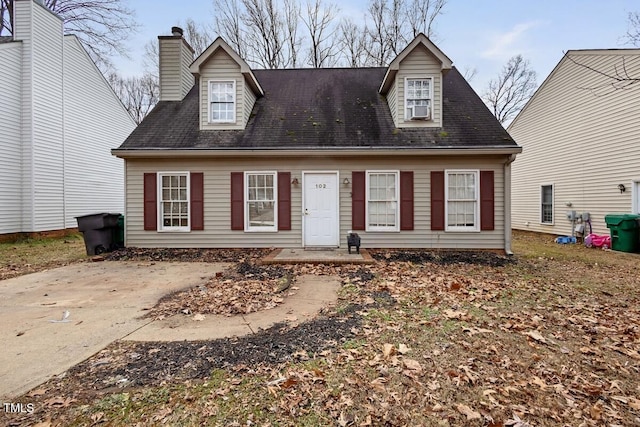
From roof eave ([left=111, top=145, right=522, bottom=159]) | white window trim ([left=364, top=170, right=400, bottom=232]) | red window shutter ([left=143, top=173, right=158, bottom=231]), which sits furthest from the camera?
red window shutter ([left=143, top=173, right=158, bottom=231])

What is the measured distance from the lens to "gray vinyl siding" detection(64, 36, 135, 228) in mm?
13438

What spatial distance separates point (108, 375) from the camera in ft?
9.03

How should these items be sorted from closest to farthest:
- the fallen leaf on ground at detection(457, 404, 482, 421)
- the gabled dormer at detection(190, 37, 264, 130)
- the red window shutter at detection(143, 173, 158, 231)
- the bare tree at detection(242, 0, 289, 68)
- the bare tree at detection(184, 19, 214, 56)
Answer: the fallen leaf on ground at detection(457, 404, 482, 421) < the red window shutter at detection(143, 173, 158, 231) < the gabled dormer at detection(190, 37, 264, 130) < the bare tree at detection(242, 0, 289, 68) < the bare tree at detection(184, 19, 214, 56)

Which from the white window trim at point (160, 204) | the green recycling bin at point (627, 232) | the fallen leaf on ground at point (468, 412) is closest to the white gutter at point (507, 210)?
the green recycling bin at point (627, 232)

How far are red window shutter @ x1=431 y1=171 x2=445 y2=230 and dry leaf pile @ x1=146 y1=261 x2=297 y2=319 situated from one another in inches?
185

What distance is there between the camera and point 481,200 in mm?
8898

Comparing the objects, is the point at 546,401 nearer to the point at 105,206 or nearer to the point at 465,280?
the point at 465,280

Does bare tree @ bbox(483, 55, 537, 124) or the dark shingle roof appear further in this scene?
bare tree @ bbox(483, 55, 537, 124)

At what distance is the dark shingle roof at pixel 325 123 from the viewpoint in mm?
8922

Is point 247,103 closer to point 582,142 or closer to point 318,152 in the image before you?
point 318,152

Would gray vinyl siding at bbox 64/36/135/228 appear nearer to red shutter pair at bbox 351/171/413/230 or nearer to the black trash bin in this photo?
the black trash bin

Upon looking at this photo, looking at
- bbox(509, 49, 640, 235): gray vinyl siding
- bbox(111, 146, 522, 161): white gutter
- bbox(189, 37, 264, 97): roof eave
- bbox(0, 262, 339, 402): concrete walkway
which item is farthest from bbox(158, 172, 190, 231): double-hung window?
bbox(509, 49, 640, 235): gray vinyl siding

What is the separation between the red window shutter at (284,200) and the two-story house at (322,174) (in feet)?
0.10

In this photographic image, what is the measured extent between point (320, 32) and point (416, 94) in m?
12.2
